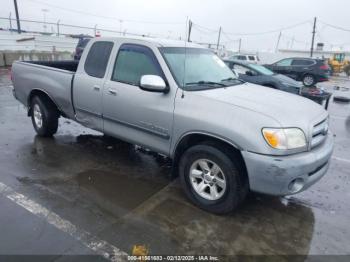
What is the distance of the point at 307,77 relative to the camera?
17938 millimetres

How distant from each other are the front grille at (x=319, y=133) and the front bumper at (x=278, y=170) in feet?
0.53

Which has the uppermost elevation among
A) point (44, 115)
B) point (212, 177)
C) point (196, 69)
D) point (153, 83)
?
point (196, 69)

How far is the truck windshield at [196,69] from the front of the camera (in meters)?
3.89

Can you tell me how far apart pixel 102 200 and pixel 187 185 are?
105 centimetres

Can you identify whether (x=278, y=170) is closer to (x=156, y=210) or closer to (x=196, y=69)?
(x=156, y=210)

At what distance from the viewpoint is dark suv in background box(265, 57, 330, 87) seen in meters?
17.5

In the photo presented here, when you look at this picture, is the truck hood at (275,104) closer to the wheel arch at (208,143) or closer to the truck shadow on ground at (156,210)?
the wheel arch at (208,143)

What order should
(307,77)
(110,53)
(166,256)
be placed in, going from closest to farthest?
(166,256), (110,53), (307,77)

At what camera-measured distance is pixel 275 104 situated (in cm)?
357

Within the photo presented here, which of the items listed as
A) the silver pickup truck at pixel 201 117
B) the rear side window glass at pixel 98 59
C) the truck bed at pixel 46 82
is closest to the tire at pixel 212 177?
the silver pickup truck at pixel 201 117

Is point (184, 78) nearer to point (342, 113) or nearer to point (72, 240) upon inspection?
point (72, 240)

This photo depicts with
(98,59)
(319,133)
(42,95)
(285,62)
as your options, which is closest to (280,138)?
(319,133)

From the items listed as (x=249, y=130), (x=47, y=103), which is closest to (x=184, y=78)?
(x=249, y=130)

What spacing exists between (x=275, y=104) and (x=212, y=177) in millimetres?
1110
